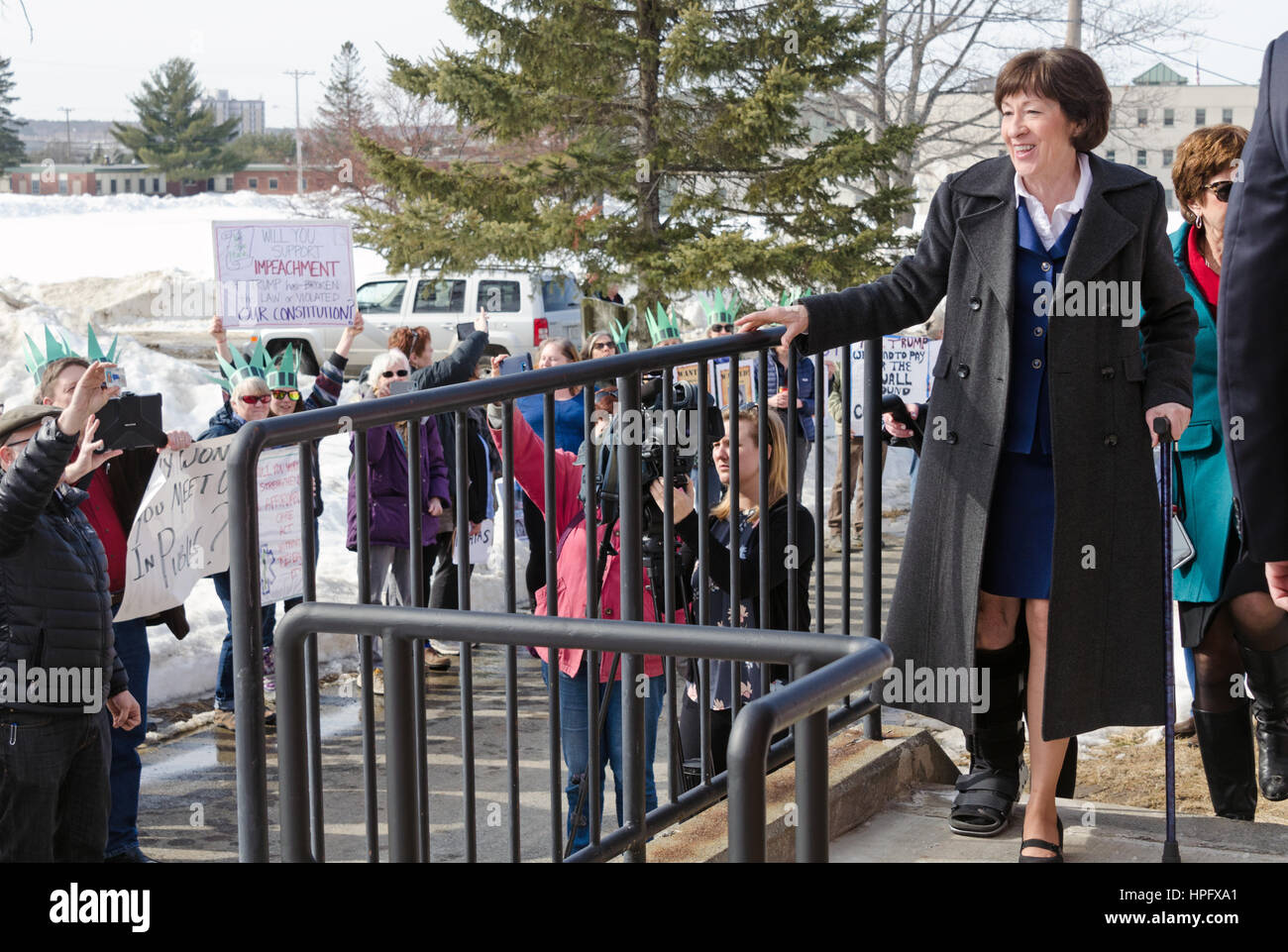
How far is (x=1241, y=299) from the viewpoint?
213cm

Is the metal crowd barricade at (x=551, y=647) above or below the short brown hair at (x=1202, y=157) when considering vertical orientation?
below

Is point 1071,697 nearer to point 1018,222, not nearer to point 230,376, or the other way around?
point 1018,222

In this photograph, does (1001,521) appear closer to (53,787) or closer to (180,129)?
(53,787)

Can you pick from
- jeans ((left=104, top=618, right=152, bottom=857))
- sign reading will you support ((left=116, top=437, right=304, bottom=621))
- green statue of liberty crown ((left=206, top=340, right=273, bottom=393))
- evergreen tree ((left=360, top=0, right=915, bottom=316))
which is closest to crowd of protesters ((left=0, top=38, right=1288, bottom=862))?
jeans ((left=104, top=618, right=152, bottom=857))

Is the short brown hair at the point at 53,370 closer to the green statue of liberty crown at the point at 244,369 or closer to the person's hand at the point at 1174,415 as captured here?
the green statue of liberty crown at the point at 244,369

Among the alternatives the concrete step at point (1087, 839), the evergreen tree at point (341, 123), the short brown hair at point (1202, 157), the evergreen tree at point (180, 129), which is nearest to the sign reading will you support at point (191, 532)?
the concrete step at point (1087, 839)

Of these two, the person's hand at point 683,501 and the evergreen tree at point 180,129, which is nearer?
the person's hand at point 683,501

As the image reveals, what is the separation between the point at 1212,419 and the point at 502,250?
13.8 meters

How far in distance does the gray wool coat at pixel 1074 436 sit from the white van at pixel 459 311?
738 inches

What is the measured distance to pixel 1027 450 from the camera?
3.46 meters

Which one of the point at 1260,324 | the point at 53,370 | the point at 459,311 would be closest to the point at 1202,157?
the point at 1260,324

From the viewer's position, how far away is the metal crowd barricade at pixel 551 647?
5.96ft

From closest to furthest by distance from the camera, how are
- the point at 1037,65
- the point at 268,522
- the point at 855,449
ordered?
the point at 1037,65, the point at 268,522, the point at 855,449
